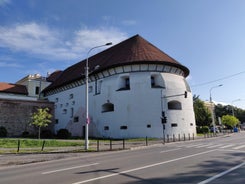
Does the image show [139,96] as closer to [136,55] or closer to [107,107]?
[136,55]

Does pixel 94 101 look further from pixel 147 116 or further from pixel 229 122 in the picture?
pixel 229 122

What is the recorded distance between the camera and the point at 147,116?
3447cm

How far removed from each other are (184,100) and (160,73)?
→ 575cm

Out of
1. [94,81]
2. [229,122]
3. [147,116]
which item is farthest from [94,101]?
[229,122]

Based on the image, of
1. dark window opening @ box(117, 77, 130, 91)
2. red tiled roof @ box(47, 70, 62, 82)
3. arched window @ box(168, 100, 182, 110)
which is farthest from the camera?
red tiled roof @ box(47, 70, 62, 82)

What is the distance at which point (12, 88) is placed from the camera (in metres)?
59.1

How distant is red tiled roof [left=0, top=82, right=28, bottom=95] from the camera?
5716cm

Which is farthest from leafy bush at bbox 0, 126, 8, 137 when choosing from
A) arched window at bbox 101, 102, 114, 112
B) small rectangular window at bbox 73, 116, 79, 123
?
arched window at bbox 101, 102, 114, 112

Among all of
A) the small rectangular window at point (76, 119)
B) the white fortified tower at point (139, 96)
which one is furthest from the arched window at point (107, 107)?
the small rectangular window at point (76, 119)

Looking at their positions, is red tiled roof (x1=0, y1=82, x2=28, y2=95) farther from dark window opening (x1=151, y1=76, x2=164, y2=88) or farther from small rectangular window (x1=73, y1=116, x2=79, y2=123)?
dark window opening (x1=151, y1=76, x2=164, y2=88)

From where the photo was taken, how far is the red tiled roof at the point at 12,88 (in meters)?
57.2

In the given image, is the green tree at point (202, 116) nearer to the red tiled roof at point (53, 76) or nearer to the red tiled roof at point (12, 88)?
the red tiled roof at point (53, 76)

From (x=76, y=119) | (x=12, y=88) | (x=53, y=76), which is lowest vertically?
(x=76, y=119)

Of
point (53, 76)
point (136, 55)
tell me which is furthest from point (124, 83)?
point (53, 76)
